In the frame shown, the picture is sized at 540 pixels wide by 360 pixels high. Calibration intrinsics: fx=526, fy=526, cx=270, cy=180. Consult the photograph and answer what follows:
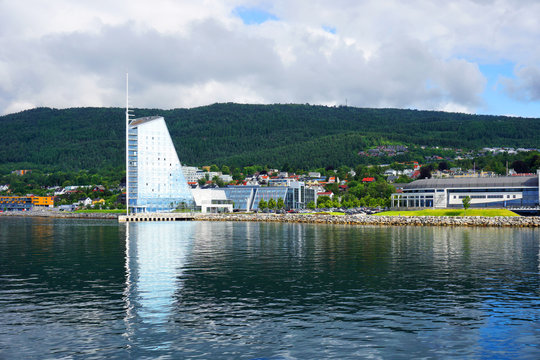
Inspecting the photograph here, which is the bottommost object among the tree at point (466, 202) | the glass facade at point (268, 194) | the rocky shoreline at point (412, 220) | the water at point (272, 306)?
the water at point (272, 306)

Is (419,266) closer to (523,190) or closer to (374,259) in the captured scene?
(374,259)

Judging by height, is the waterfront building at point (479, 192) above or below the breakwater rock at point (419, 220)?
above

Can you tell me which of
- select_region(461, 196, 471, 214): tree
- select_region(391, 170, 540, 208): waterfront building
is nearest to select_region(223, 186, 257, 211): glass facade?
select_region(391, 170, 540, 208): waterfront building

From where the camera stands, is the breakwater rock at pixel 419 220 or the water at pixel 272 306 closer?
the water at pixel 272 306

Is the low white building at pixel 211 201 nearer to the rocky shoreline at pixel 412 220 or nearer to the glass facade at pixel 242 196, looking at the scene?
the glass facade at pixel 242 196

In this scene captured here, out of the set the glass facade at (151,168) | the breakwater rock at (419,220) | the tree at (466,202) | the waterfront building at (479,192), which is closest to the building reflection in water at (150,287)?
the breakwater rock at (419,220)

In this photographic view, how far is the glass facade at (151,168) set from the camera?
121125 mm

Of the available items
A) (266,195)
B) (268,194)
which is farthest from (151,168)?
(268,194)

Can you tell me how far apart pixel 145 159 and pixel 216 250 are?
83.7 m

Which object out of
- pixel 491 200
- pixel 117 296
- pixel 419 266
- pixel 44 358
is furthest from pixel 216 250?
pixel 491 200

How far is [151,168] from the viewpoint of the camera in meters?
124

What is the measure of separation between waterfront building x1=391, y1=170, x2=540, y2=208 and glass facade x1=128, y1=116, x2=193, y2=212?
53890mm

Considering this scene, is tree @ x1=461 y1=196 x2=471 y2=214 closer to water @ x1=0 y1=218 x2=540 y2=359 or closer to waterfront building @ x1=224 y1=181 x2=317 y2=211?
waterfront building @ x1=224 y1=181 x2=317 y2=211

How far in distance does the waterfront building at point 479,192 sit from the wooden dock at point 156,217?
47.2 m
